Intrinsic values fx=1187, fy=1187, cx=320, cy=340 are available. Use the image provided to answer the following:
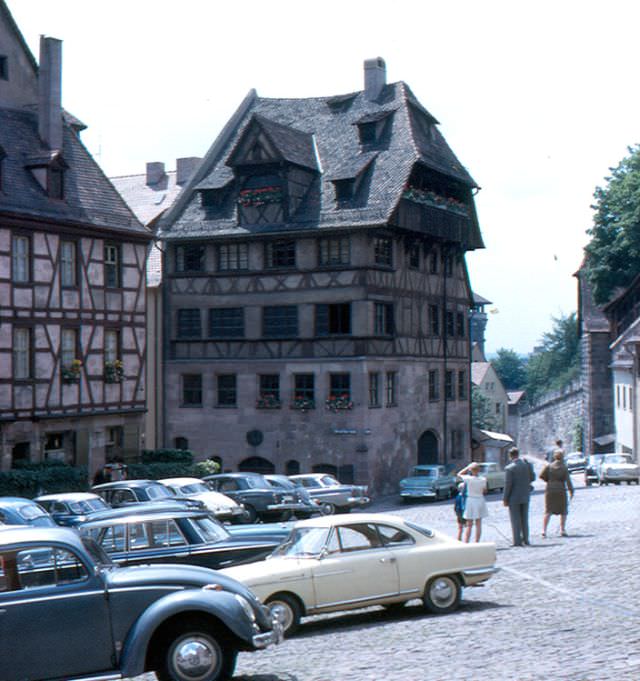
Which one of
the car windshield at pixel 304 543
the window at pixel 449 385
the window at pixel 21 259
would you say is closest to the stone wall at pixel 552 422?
the window at pixel 449 385

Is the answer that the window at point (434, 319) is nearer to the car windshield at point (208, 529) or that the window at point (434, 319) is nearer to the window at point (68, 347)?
the window at point (68, 347)

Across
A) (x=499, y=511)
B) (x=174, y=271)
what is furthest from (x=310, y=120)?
(x=499, y=511)

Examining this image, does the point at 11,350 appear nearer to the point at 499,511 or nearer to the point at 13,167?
the point at 13,167

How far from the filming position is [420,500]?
43.7 meters

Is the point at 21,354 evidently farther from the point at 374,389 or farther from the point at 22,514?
the point at 374,389

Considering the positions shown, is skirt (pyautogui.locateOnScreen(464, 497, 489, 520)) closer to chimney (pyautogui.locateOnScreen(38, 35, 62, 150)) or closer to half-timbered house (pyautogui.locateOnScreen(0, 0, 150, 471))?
half-timbered house (pyautogui.locateOnScreen(0, 0, 150, 471))

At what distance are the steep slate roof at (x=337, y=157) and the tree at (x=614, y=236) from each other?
1414 cm

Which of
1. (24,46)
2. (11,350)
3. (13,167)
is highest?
(24,46)

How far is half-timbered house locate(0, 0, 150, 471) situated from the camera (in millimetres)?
35875

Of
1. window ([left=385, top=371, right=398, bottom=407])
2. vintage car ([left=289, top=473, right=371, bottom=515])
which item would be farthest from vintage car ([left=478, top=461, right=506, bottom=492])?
vintage car ([left=289, top=473, right=371, bottom=515])

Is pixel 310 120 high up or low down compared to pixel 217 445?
up

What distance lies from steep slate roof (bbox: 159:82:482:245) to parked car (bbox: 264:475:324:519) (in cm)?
1386

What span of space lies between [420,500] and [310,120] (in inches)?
716

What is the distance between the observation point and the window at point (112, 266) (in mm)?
39906
